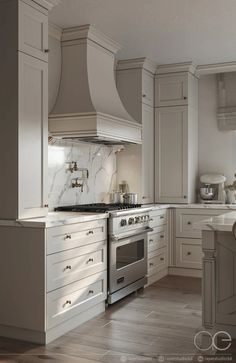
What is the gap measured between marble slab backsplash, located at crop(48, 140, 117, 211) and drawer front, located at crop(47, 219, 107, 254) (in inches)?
24.2

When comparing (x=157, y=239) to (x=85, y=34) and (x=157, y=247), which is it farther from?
(x=85, y=34)

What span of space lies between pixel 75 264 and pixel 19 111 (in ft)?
4.14

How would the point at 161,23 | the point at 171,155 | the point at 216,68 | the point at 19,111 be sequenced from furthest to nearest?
the point at 171,155
the point at 216,68
the point at 161,23
the point at 19,111

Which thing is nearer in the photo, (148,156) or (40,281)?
(40,281)

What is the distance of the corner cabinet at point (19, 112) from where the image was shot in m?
3.25

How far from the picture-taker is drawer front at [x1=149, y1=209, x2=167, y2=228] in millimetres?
4988

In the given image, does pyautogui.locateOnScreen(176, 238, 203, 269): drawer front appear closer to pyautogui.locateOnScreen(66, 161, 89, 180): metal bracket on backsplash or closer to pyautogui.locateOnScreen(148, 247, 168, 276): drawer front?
pyautogui.locateOnScreen(148, 247, 168, 276): drawer front

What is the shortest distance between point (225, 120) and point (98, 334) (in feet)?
11.4

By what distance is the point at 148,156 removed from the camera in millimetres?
5523

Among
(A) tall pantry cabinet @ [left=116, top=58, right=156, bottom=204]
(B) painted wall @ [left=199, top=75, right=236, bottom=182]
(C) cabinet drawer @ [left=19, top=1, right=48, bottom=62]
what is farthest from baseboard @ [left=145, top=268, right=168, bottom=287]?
(C) cabinet drawer @ [left=19, top=1, right=48, bottom=62]

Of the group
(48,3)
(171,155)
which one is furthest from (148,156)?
(48,3)

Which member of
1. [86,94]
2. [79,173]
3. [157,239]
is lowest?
[157,239]

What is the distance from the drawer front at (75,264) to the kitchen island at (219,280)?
3.38 ft

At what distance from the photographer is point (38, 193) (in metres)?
3.46
